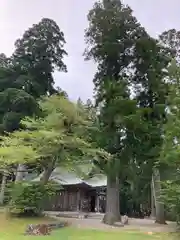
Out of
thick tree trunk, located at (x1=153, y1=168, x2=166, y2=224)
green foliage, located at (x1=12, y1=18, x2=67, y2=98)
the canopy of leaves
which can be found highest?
green foliage, located at (x1=12, y1=18, x2=67, y2=98)

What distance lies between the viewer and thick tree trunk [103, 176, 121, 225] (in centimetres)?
1423

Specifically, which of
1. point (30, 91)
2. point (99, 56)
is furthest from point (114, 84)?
point (30, 91)

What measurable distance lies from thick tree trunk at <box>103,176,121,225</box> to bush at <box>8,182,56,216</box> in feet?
10.3

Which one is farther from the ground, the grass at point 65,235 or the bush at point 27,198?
the bush at point 27,198

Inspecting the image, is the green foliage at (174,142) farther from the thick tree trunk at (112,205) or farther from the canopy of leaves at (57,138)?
the thick tree trunk at (112,205)

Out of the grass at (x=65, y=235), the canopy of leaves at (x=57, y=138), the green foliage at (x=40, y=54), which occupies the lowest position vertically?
the grass at (x=65, y=235)

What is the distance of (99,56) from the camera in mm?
17031

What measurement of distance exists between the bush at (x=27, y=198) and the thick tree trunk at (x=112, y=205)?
10.3 ft

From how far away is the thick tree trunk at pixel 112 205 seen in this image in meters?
14.2

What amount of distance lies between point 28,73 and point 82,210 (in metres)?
11.8

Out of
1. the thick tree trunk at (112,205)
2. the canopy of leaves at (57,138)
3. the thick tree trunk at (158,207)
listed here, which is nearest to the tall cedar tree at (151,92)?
the thick tree trunk at (158,207)

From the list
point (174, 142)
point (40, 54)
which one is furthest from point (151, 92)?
point (40, 54)

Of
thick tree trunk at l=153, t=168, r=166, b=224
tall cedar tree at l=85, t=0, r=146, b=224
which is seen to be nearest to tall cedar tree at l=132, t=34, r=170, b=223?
thick tree trunk at l=153, t=168, r=166, b=224

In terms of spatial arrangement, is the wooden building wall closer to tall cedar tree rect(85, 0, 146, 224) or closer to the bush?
tall cedar tree rect(85, 0, 146, 224)
